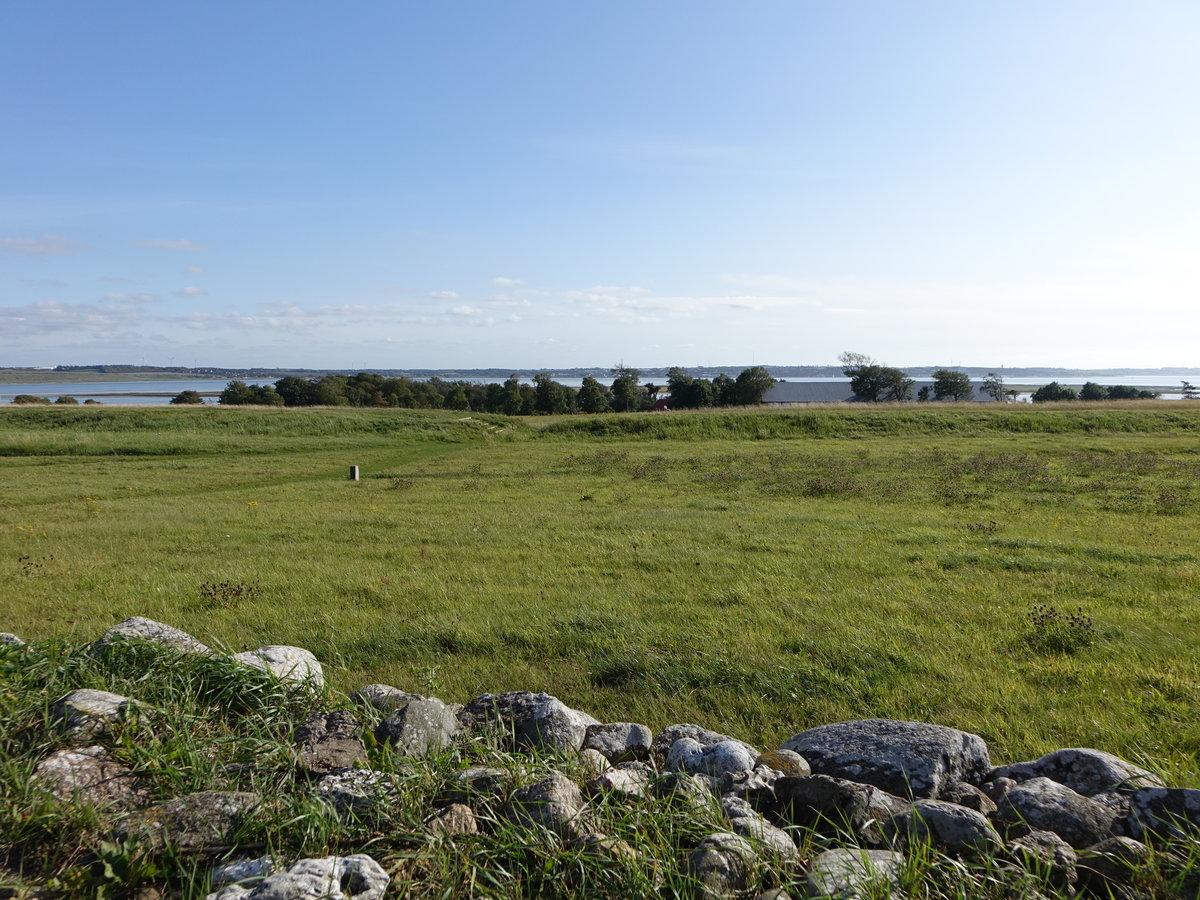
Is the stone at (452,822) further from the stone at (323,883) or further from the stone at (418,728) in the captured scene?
the stone at (418,728)

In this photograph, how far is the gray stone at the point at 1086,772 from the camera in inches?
164

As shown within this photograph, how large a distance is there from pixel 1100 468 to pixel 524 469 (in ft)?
69.1

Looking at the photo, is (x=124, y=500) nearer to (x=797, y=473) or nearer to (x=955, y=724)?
(x=797, y=473)

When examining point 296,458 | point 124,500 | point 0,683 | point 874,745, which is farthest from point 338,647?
point 296,458

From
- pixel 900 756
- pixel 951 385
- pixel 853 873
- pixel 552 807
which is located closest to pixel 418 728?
pixel 552 807

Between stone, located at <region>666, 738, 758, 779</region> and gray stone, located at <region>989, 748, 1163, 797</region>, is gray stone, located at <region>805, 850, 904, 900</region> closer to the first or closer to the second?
stone, located at <region>666, 738, 758, 779</region>

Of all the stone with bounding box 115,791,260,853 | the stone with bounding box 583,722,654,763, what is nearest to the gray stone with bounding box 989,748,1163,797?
the stone with bounding box 583,722,654,763

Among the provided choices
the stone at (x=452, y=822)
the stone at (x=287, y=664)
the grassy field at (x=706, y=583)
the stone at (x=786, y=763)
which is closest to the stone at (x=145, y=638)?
the stone at (x=287, y=664)

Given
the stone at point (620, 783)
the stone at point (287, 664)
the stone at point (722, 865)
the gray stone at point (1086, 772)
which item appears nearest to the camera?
the stone at point (722, 865)

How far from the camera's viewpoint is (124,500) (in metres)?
22.0

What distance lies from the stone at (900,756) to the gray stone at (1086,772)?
23 centimetres

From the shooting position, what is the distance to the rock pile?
11.0 ft

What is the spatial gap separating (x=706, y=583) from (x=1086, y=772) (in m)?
6.55

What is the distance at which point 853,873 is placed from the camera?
324 cm
